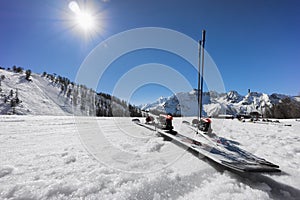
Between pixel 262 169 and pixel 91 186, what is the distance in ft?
9.13

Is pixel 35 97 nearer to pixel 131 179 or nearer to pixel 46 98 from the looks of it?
pixel 46 98

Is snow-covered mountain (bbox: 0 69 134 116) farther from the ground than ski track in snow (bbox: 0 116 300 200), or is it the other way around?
snow-covered mountain (bbox: 0 69 134 116)

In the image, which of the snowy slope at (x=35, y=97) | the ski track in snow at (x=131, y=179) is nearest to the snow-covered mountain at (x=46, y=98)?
the snowy slope at (x=35, y=97)

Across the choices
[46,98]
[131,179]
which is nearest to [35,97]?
[46,98]

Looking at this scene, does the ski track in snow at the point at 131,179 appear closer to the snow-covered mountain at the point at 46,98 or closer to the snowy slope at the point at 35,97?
the snow-covered mountain at the point at 46,98

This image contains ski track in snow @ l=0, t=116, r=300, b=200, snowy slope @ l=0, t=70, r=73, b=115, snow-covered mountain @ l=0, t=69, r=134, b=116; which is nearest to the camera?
ski track in snow @ l=0, t=116, r=300, b=200

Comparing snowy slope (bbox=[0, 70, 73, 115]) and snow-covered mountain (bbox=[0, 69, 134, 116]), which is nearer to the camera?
snow-covered mountain (bbox=[0, 69, 134, 116])

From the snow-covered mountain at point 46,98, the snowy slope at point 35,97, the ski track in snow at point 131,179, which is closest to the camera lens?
the ski track in snow at point 131,179

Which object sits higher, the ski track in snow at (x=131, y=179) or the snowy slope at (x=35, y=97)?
the snowy slope at (x=35, y=97)

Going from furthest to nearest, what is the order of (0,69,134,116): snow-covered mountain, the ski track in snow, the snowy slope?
1. the snowy slope
2. (0,69,134,116): snow-covered mountain
3. the ski track in snow

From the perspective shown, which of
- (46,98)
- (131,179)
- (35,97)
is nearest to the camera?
(131,179)

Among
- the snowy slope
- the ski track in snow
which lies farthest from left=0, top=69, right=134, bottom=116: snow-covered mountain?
the ski track in snow

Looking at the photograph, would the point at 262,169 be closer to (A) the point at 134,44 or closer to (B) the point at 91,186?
(B) the point at 91,186

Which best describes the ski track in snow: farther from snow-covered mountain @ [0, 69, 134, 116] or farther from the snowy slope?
the snowy slope
